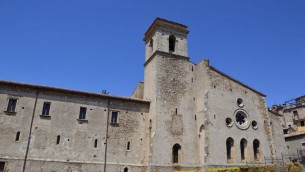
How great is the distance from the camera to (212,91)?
1211 inches

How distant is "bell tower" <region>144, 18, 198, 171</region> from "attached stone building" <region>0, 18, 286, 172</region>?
4.1 inches

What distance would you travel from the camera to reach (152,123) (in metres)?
29.9

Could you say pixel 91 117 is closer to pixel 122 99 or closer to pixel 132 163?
pixel 122 99

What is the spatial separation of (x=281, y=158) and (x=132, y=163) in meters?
17.3

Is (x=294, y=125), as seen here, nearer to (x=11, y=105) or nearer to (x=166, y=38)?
(x=166, y=38)

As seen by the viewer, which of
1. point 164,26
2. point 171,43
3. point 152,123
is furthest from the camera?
point 171,43

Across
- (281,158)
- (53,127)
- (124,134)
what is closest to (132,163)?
(124,134)

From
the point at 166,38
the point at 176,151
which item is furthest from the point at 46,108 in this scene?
the point at 166,38

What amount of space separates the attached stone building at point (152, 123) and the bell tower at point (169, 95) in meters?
0.10

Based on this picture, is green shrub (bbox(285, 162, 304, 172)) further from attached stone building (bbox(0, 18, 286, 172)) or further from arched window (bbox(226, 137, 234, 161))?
arched window (bbox(226, 137, 234, 161))

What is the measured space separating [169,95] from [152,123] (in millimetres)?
3718

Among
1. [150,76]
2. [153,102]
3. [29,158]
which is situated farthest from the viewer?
[150,76]

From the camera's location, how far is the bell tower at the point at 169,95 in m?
28.7

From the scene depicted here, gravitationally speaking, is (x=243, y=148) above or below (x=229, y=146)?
below
